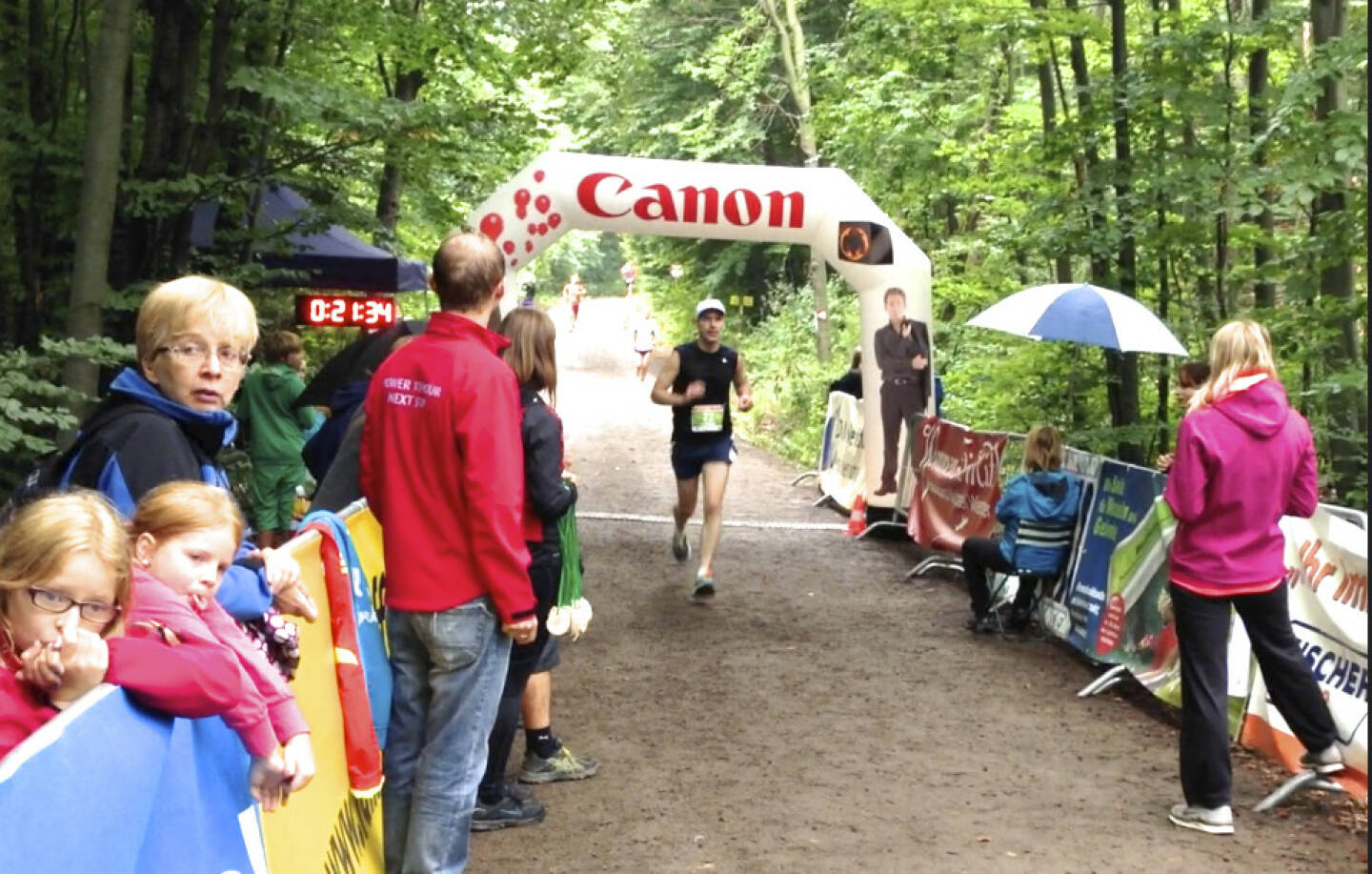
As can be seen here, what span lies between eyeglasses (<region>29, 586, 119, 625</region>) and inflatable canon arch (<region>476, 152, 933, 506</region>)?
1166cm

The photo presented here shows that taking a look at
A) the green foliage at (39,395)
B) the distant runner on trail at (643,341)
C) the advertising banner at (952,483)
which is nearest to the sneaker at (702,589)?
the advertising banner at (952,483)

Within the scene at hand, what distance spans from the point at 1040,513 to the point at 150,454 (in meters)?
7.31

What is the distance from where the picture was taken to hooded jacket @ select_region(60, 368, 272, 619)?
3322 millimetres

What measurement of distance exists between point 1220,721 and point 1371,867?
1.24m

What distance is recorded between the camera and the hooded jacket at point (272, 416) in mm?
11016

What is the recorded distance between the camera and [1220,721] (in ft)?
20.7

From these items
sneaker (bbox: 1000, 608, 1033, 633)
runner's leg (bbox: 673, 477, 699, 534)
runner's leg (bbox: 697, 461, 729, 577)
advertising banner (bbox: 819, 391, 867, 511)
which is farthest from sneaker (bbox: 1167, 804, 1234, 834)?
advertising banner (bbox: 819, 391, 867, 511)

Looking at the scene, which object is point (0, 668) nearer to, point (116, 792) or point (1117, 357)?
point (116, 792)

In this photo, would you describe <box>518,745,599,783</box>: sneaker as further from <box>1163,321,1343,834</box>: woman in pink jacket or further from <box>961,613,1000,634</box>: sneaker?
<box>961,613,1000,634</box>: sneaker

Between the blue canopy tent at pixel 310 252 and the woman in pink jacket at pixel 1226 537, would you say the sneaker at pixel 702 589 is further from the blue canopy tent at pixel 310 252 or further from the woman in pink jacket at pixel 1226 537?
the woman in pink jacket at pixel 1226 537

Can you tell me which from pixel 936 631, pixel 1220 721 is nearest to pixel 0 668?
pixel 1220 721

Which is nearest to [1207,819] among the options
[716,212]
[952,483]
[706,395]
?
[706,395]

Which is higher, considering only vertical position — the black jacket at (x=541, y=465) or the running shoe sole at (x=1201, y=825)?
the black jacket at (x=541, y=465)

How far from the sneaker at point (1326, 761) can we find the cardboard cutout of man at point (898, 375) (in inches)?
328
